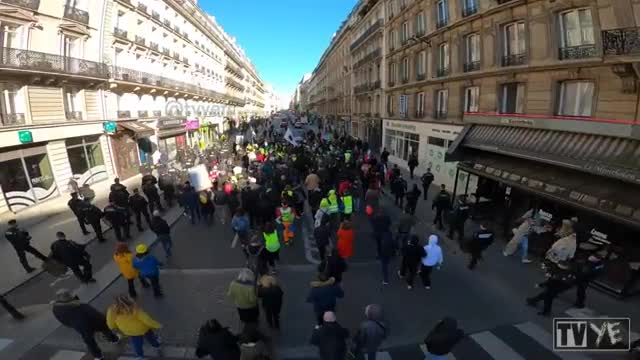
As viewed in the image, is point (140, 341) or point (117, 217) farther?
point (117, 217)

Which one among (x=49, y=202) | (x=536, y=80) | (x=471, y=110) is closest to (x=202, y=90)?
(x=49, y=202)

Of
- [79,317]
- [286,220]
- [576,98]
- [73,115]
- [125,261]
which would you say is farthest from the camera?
[73,115]

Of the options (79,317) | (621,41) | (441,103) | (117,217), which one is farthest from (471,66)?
(79,317)

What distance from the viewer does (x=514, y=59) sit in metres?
12.2

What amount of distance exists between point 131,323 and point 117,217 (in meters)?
6.37

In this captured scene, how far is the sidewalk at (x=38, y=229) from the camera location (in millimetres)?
8445

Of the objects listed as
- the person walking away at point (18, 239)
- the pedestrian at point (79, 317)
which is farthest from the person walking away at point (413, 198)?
the person walking away at point (18, 239)

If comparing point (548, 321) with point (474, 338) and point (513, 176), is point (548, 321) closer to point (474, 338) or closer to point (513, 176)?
point (474, 338)

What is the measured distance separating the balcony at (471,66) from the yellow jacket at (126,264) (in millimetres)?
15091

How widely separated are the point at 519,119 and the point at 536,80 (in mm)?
2343

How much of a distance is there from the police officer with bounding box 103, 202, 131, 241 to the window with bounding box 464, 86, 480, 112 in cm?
1505

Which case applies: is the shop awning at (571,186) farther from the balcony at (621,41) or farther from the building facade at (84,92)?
the building facade at (84,92)

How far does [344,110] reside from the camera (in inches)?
1799

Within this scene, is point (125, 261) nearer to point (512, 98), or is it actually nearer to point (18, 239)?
point (18, 239)
